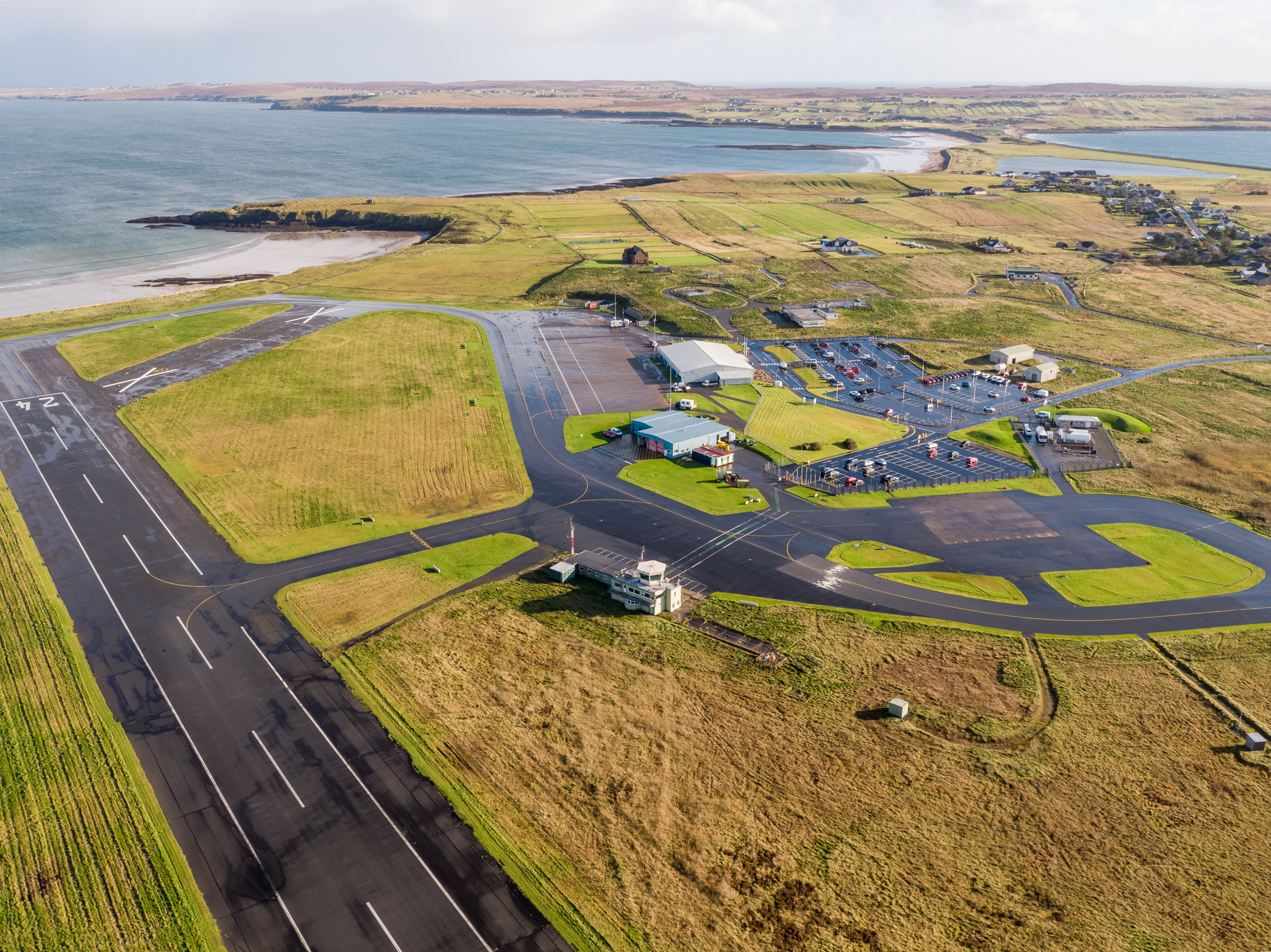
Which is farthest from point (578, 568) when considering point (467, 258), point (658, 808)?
point (467, 258)

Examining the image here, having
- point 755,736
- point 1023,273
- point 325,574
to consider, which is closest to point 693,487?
point 755,736

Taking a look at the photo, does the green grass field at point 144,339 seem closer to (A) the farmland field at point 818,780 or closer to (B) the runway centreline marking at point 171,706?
(B) the runway centreline marking at point 171,706

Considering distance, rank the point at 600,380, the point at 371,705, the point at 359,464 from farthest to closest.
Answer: the point at 600,380 < the point at 359,464 < the point at 371,705

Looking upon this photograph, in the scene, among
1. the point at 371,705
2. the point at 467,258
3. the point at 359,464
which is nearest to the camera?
the point at 371,705

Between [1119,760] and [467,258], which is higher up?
[467,258]

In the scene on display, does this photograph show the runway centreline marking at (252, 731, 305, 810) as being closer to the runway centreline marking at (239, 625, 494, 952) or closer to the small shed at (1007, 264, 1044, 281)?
the runway centreline marking at (239, 625, 494, 952)

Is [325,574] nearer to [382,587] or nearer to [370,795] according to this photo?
[382,587]

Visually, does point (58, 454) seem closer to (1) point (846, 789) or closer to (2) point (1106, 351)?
(1) point (846, 789)

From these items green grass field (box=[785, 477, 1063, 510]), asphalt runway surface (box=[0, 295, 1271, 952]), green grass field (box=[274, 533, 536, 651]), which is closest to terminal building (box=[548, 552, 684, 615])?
asphalt runway surface (box=[0, 295, 1271, 952])
